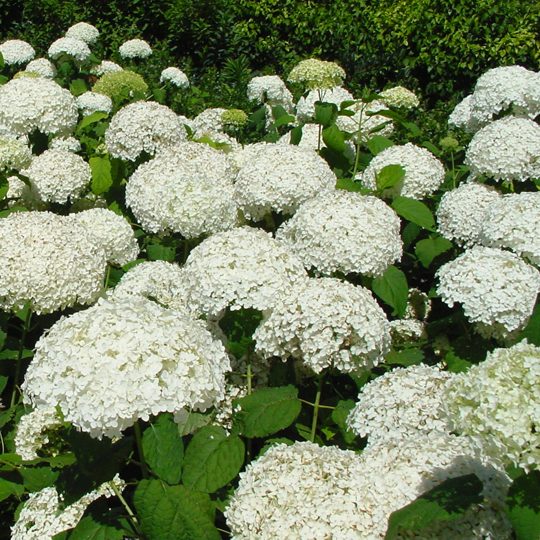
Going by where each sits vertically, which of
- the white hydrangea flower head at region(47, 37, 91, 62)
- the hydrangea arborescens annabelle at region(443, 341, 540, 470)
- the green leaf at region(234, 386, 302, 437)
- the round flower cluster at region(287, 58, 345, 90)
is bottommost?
the white hydrangea flower head at region(47, 37, 91, 62)

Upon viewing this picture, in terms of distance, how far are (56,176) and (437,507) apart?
309 cm

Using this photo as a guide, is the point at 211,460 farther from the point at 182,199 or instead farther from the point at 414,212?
the point at 414,212

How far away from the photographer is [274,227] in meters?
3.74

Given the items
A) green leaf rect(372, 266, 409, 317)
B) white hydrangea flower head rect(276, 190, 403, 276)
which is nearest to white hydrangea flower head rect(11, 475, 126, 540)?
white hydrangea flower head rect(276, 190, 403, 276)

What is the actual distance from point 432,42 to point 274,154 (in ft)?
24.5

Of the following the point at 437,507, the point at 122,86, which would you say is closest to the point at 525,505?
the point at 437,507

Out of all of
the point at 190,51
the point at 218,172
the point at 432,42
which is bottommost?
the point at 190,51

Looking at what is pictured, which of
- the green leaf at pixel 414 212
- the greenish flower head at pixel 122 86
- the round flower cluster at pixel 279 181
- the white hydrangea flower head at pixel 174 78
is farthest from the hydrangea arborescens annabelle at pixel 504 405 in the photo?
the white hydrangea flower head at pixel 174 78

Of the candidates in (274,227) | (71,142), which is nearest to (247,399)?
(274,227)

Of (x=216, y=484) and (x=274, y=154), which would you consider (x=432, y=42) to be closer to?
(x=274, y=154)

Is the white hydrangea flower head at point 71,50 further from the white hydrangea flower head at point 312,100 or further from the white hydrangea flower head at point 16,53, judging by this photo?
the white hydrangea flower head at point 312,100

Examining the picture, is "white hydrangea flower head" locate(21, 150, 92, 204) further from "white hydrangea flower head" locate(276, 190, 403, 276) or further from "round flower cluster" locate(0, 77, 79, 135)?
"white hydrangea flower head" locate(276, 190, 403, 276)

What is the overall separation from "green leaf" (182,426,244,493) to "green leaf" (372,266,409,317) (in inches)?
44.0

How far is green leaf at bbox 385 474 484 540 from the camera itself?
184 cm
